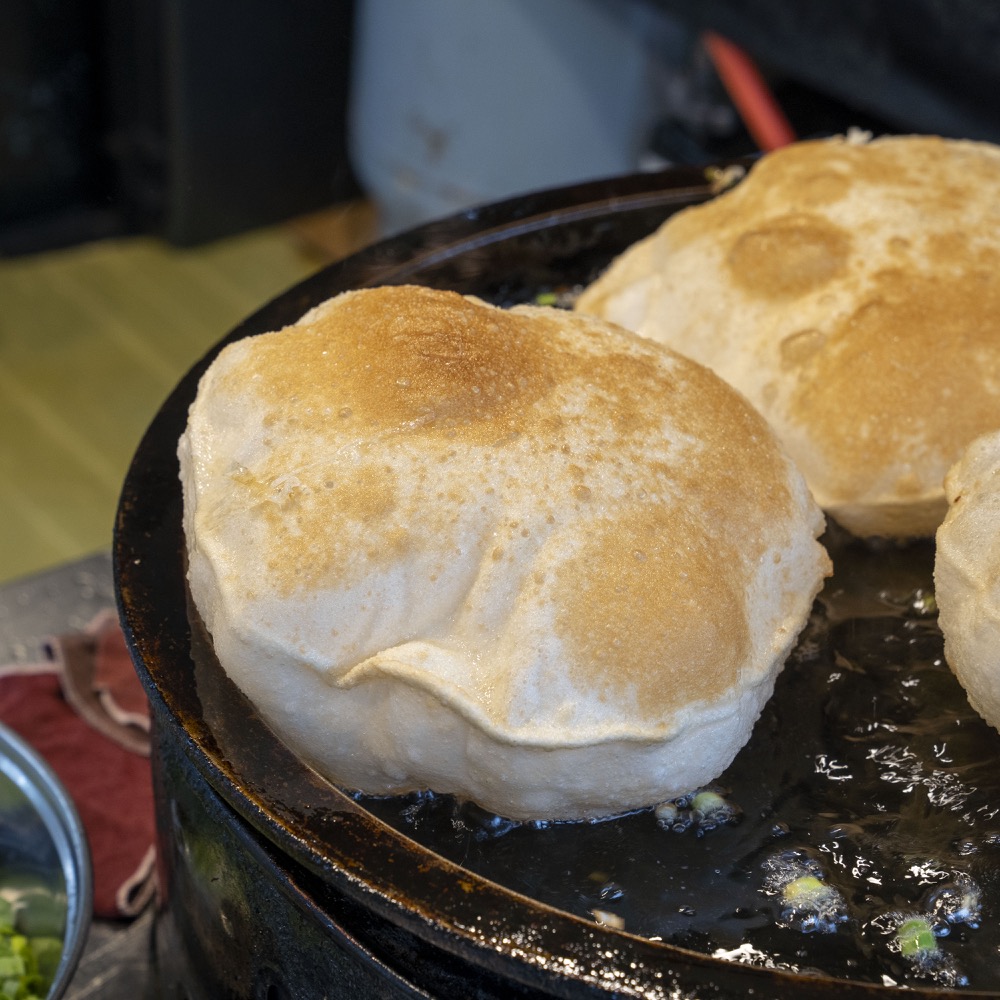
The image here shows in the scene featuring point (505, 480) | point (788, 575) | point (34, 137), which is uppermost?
point (505, 480)

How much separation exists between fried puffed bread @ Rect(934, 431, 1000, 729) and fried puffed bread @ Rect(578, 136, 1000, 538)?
0.17 meters

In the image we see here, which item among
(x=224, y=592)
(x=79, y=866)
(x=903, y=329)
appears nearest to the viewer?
(x=224, y=592)

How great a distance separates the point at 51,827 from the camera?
1934 mm

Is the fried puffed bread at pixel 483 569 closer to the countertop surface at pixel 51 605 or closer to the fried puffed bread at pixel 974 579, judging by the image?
the fried puffed bread at pixel 974 579

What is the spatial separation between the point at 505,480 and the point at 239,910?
581mm

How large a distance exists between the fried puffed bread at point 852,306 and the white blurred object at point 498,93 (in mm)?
2333

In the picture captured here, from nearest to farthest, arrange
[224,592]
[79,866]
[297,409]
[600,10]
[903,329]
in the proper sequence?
[224,592]
[297,409]
[903,329]
[79,866]
[600,10]

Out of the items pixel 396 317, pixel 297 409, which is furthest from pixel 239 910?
pixel 396 317

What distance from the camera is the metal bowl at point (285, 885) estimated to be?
46.8 inches

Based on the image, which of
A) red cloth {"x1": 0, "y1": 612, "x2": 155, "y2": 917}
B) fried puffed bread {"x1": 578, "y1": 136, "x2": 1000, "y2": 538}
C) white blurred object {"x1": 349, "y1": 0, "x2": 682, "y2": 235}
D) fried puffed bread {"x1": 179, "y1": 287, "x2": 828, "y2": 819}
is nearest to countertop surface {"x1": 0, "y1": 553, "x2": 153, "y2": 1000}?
red cloth {"x1": 0, "y1": 612, "x2": 155, "y2": 917}

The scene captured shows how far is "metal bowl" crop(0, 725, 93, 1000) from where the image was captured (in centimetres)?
183

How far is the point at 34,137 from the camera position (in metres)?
4.81

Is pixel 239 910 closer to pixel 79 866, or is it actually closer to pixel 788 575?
pixel 79 866

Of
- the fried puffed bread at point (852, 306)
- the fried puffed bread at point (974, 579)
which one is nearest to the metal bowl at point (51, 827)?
the fried puffed bread at point (852, 306)
